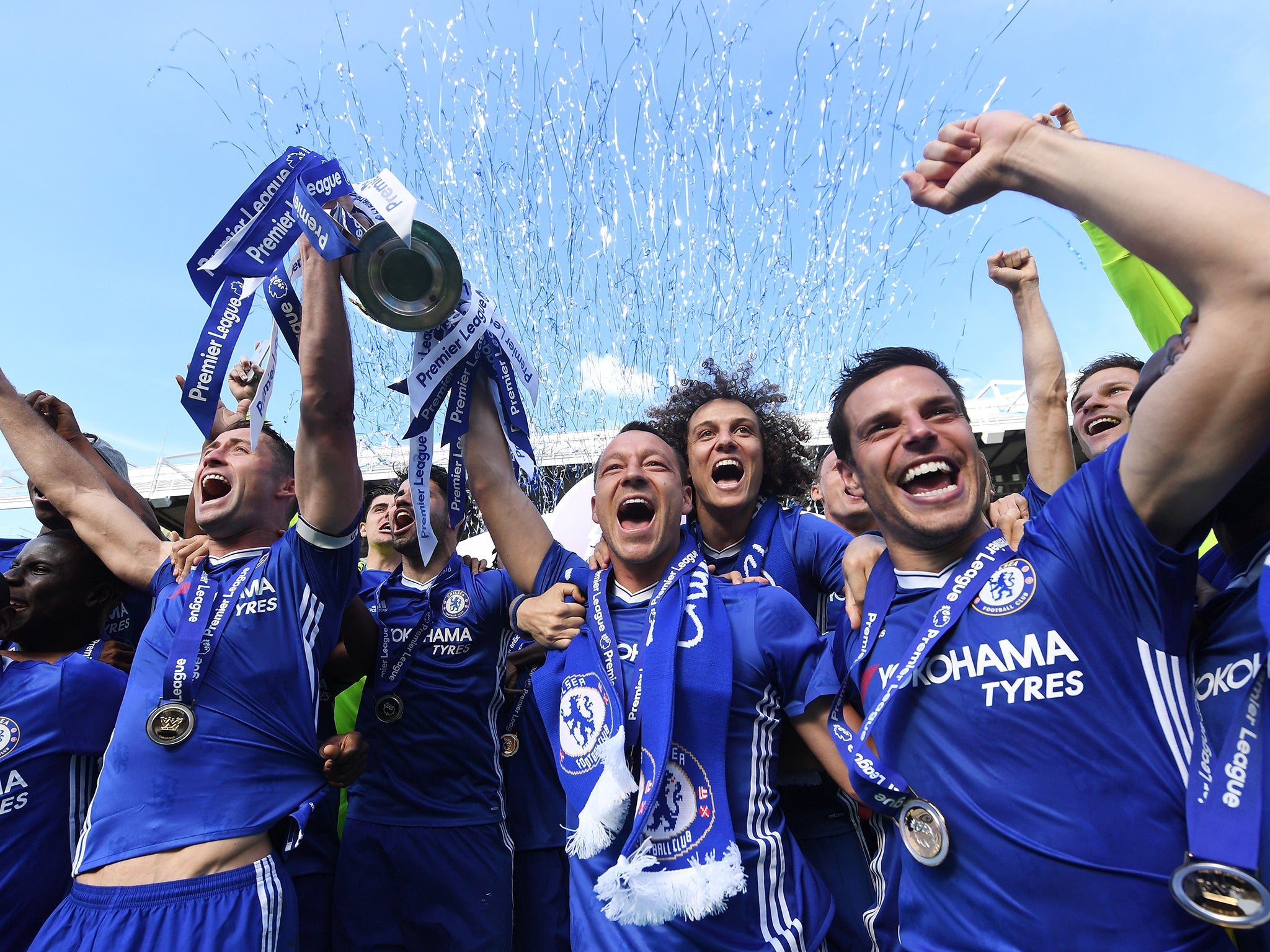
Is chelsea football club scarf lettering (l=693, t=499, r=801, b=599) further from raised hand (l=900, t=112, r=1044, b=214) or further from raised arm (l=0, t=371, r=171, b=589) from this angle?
raised arm (l=0, t=371, r=171, b=589)

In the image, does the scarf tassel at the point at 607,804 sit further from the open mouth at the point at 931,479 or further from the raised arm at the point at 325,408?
the raised arm at the point at 325,408

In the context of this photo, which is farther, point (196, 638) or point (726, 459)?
point (726, 459)

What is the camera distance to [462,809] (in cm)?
342

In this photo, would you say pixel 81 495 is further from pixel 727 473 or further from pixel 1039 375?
pixel 1039 375

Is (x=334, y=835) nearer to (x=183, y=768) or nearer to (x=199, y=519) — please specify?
(x=183, y=768)

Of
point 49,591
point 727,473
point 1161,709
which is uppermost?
point 727,473

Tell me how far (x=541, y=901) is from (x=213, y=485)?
2.40 meters

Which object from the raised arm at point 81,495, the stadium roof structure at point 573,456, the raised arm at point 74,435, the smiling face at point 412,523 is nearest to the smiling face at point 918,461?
the smiling face at point 412,523

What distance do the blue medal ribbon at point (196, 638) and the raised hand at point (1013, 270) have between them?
8.78 ft

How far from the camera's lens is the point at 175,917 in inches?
85.5

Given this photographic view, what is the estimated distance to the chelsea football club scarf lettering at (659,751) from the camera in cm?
198

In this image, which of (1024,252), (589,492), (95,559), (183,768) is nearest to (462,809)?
(183,768)

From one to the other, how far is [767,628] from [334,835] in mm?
2411

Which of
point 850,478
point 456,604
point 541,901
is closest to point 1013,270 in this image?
point 850,478
